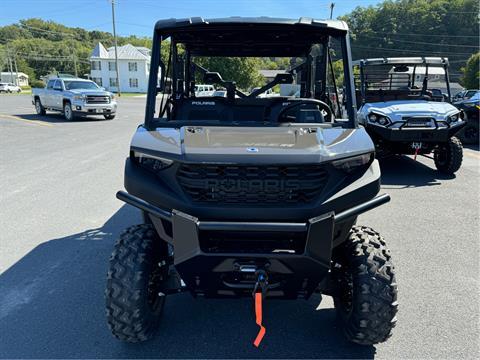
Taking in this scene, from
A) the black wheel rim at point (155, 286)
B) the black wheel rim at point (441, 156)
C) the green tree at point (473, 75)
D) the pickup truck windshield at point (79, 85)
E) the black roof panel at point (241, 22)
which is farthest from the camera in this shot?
the green tree at point (473, 75)

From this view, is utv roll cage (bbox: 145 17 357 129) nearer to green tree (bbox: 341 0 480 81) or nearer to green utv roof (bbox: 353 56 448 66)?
green utv roof (bbox: 353 56 448 66)

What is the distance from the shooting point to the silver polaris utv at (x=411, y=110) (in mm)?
7238

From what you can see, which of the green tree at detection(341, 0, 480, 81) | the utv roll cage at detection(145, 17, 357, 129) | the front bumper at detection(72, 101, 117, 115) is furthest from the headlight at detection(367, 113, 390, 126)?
the green tree at detection(341, 0, 480, 81)

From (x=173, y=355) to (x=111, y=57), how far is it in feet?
262

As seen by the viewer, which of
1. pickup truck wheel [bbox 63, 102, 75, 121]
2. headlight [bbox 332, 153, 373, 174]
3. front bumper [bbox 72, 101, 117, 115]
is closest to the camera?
headlight [bbox 332, 153, 373, 174]

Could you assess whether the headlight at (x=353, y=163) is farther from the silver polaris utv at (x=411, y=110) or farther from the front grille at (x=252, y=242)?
the silver polaris utv at (x=411, y=110)

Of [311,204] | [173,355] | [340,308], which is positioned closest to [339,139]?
[311,204]

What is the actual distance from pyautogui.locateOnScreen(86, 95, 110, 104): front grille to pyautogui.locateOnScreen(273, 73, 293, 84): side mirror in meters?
14.2

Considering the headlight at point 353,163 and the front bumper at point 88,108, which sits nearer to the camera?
the headlight at point 353,163

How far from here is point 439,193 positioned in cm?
670

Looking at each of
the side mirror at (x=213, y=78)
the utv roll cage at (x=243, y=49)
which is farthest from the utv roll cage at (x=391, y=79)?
the side mirror at (x=213, y=78)

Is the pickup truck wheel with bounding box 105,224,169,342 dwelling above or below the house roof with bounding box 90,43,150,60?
below

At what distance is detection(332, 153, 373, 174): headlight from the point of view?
236 centimetres

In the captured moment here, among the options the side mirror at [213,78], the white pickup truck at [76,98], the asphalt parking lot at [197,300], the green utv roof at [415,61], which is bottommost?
the asphalt parking lot at [197,300]
